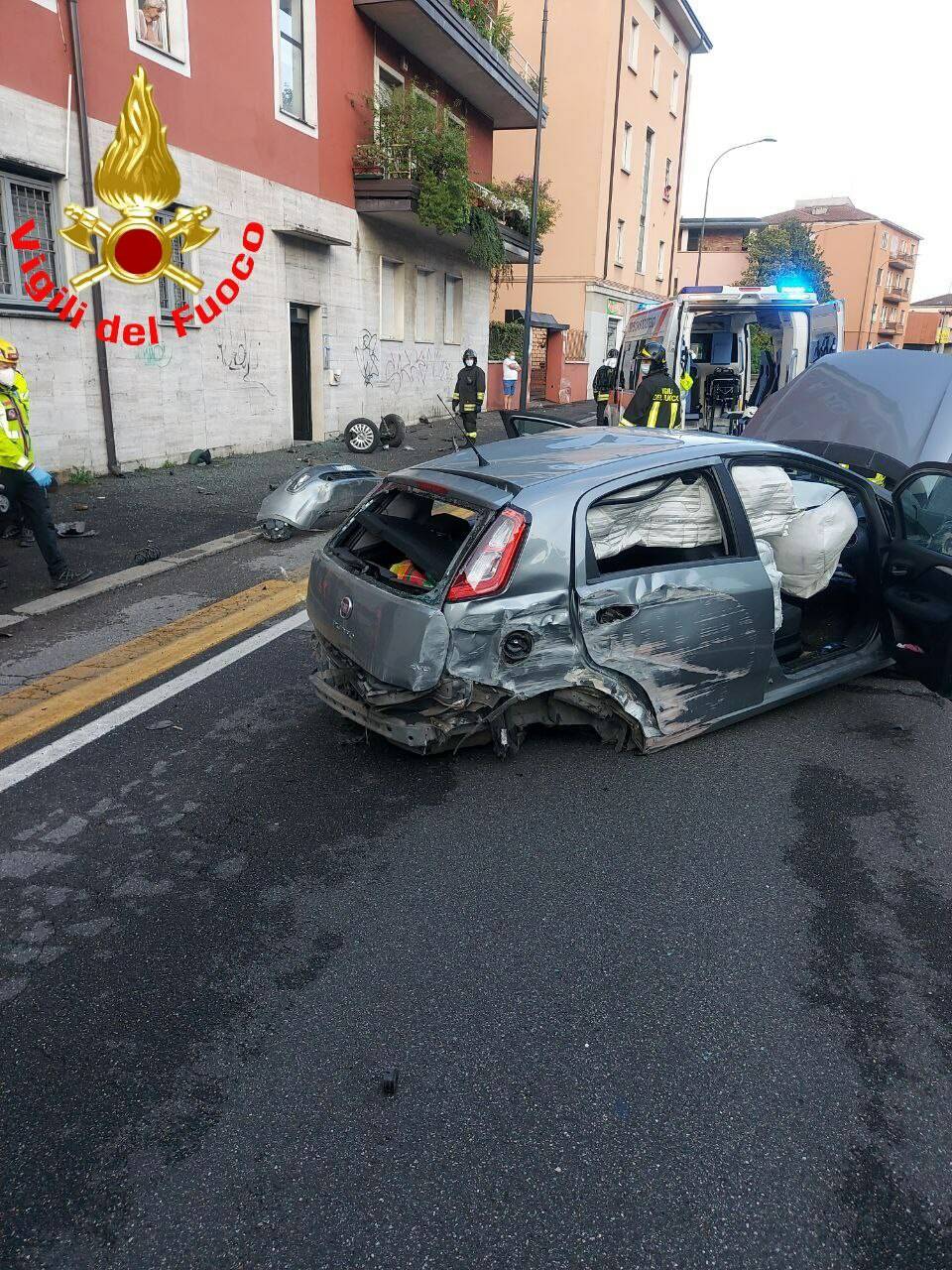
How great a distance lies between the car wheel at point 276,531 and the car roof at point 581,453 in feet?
15.0

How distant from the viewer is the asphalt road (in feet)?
6.39

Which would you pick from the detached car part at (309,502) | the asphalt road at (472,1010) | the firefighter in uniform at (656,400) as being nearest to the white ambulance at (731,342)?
the firefighter in uniform at (656,400)

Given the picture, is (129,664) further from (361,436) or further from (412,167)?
(412,167)

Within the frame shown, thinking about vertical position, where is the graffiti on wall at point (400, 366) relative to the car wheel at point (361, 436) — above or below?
above

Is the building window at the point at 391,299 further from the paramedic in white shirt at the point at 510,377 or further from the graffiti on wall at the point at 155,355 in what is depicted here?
the graffiti on wall at the point at 155,355

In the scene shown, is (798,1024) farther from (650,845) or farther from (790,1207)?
(650,845)

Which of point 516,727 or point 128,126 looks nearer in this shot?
point 516,727

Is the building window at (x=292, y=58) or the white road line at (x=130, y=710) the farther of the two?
the building window at (x=292, y=58)

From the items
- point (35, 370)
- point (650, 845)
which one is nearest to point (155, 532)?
point (35, 370)

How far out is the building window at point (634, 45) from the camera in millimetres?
33156

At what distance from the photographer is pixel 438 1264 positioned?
6.00 feet

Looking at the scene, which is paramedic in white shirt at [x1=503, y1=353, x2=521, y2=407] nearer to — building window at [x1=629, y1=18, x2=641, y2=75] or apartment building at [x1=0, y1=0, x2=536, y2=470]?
apartment building at [x1=0, y1=0, x2=536, y2=470]

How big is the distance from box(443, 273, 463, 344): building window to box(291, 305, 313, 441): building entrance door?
245 inches

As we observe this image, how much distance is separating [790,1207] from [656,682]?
7.50 ft
